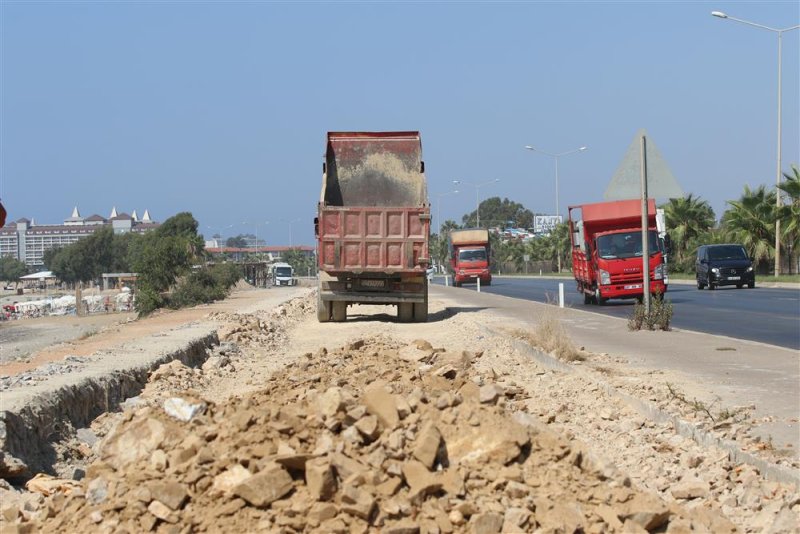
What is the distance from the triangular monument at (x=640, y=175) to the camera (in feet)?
62.4

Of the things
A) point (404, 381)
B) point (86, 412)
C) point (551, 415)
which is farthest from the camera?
point (86, 412)

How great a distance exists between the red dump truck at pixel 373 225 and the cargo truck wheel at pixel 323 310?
0.03m

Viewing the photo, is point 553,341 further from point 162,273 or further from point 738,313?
point 162,273

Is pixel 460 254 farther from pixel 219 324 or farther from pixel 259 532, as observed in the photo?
pixel 259 532

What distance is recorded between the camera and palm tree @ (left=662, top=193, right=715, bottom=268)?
6756cm

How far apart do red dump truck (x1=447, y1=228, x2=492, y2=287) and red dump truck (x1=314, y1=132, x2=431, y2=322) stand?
38.9 metres

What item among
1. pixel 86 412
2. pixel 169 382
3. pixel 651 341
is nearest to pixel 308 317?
pixel 651 341

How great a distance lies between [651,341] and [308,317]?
15237mm

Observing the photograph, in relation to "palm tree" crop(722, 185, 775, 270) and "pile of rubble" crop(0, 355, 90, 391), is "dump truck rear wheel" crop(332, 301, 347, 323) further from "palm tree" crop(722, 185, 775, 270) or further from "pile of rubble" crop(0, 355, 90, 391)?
"palm tree" crop(722, 185, 775, 270)

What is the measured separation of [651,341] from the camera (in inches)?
726

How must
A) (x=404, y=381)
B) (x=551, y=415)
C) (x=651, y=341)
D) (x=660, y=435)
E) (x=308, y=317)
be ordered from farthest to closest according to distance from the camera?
1. (x=308, y=317)
2. (x=651, y=341)
3. (x=404, y=381)
4. (x=551, y=415)
5. (x=660, y=435)

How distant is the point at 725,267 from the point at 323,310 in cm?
2401

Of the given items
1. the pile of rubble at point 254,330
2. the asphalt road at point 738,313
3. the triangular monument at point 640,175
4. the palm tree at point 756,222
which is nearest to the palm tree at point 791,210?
the palm tree at point 756,222

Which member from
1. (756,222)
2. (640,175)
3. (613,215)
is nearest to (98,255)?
(756,222)
